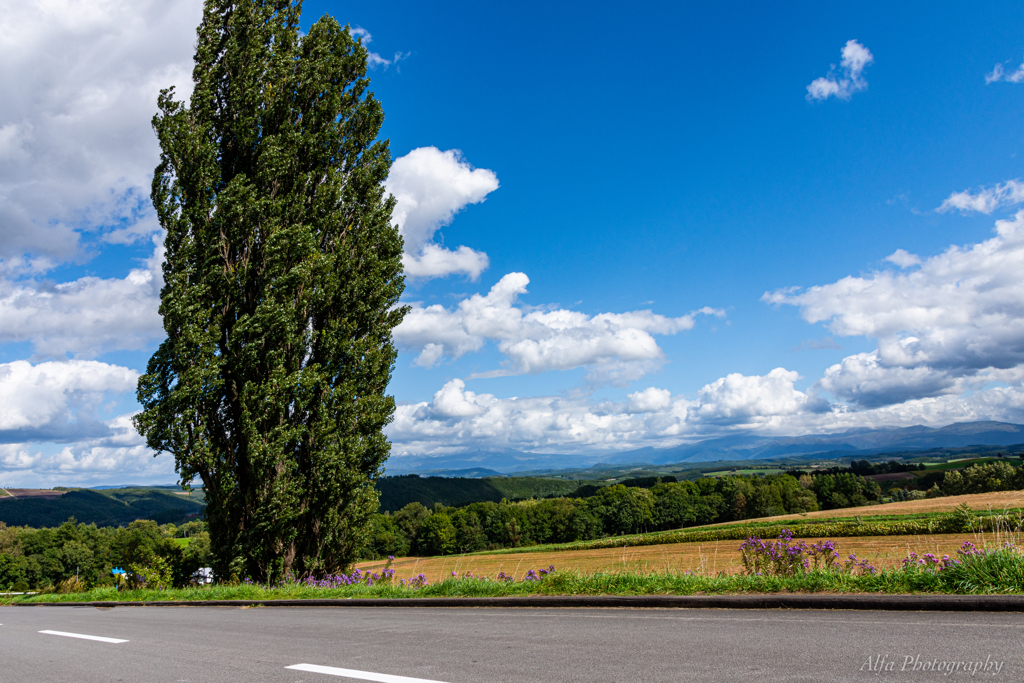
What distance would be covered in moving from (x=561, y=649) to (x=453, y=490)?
17154cm

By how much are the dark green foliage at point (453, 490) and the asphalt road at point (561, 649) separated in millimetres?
137563

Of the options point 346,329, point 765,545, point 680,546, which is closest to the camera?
point 765,545

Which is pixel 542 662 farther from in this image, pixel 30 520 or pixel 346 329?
pixel 30 520

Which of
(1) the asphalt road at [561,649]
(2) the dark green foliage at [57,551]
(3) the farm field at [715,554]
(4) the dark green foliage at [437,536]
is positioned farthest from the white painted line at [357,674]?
(4) the dark green foliage at [437,536]

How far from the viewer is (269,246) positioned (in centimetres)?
1598

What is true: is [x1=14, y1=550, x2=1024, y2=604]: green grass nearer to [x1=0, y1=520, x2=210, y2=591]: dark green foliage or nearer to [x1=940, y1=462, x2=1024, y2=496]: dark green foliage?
[x1=940, y1=462, x2=1024, y2=496]: dark green foliage

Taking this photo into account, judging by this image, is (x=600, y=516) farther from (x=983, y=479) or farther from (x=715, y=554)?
(x=715, y=554)

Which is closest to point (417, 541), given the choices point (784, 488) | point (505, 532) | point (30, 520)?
point (505, 532)

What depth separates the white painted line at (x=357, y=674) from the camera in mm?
4219

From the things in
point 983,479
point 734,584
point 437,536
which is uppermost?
point 734,584

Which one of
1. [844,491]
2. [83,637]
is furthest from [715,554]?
[844,491]

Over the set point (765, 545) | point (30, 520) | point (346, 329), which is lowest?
point (30, 520)

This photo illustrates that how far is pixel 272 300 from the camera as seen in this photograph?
15.5 metres

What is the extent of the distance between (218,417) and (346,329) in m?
4.08
